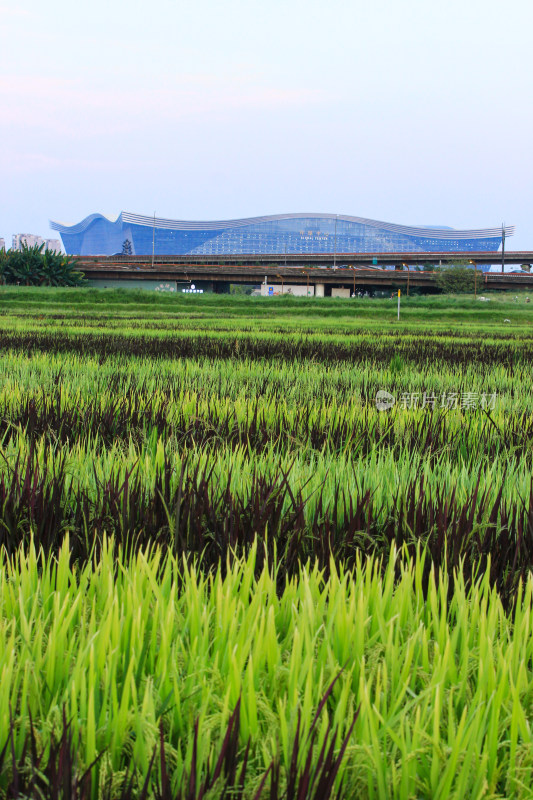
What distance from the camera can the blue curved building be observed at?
588 feet

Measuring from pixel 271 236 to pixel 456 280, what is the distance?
115 m

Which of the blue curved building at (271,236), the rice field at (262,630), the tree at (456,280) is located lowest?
the rice field at (262,630)

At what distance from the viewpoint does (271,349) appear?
10.4 metres

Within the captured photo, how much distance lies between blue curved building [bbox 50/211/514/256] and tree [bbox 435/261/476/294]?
348ft

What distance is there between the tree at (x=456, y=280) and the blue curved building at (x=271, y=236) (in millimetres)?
106137

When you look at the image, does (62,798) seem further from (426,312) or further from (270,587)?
(426,312)

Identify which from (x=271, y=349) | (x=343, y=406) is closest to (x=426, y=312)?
(x=271, y=349)

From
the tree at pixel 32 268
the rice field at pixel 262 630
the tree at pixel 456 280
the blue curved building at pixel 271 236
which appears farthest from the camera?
the blue curved building at pixel 271 236

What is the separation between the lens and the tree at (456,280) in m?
72.1

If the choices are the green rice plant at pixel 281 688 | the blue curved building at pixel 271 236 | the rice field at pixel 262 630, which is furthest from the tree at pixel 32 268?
the blue curved building at pixel 271 236

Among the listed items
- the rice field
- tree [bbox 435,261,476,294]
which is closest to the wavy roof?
tree [bbox 435,261,476,294]

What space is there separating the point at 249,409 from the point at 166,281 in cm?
8083

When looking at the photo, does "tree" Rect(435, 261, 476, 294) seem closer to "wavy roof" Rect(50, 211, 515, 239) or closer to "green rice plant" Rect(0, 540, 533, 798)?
"green rice plant" Rect(0, 540, 533, 798)

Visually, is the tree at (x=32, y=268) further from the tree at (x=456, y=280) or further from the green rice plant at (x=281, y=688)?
the green rice plant at (x=281, y=688)
